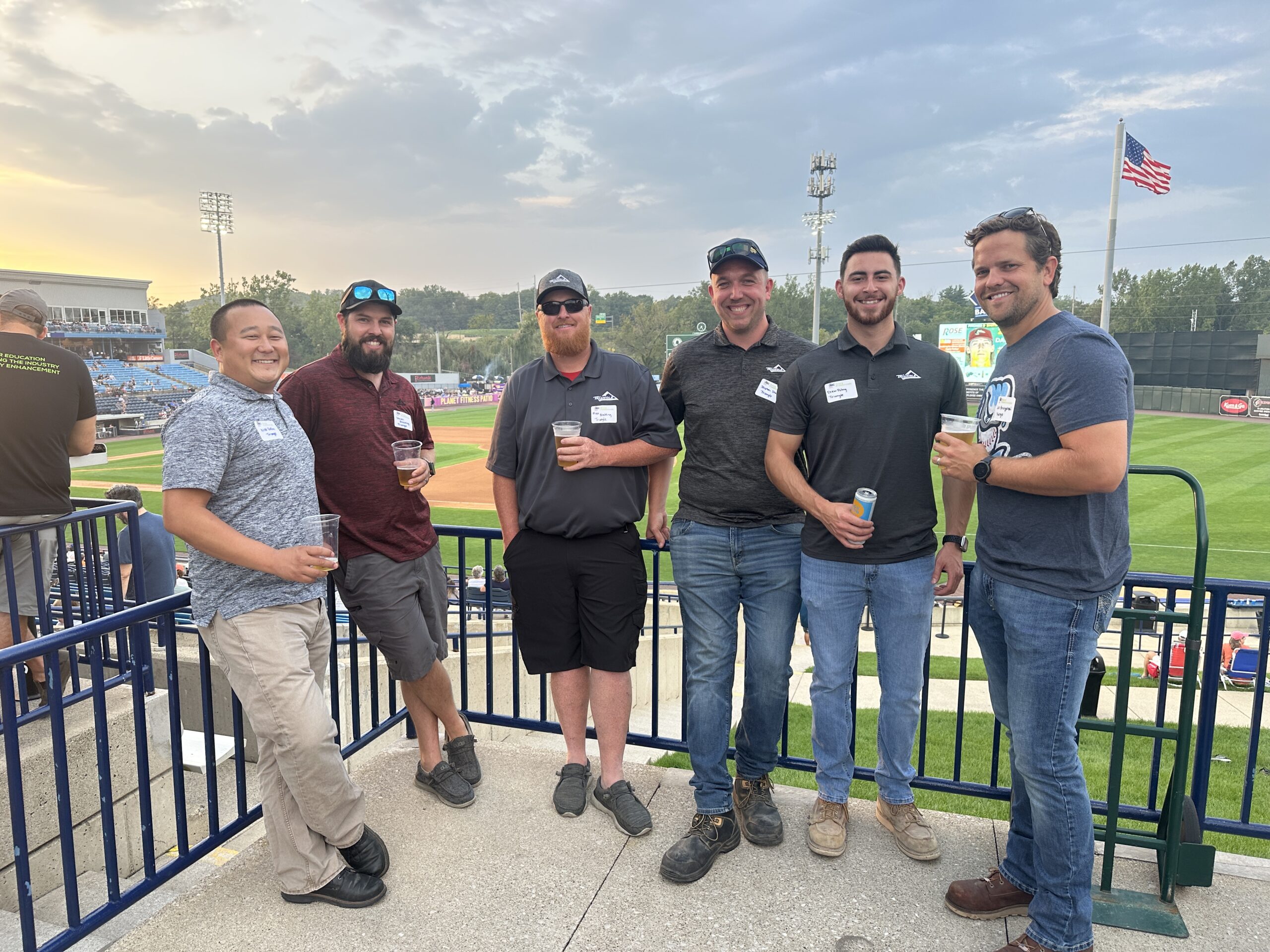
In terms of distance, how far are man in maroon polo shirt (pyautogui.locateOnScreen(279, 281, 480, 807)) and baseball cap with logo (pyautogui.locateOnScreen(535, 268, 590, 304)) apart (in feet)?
2.12

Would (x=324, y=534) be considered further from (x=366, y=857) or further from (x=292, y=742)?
(x=366, y=857)

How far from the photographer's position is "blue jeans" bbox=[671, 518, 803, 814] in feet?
10.4

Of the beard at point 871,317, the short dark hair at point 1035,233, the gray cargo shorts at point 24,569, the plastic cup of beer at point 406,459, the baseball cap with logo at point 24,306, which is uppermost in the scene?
the short dark hair at point 1035,233

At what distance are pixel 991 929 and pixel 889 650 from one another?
988mm

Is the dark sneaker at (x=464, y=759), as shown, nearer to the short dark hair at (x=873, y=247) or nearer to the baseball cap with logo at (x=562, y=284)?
the baseball cap with logo at (x=562, y=284)

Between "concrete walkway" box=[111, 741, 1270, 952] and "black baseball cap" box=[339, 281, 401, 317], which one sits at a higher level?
"black baseball cap" box=[339, 281, 401, 317]

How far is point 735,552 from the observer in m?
3.19

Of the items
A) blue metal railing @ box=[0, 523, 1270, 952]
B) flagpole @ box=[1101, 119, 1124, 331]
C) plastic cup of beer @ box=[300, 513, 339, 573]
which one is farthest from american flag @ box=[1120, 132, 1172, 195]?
plastic cup of beer @ box=[300, 513, 339, 573]

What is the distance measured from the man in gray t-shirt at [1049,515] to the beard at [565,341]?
5.00 feet

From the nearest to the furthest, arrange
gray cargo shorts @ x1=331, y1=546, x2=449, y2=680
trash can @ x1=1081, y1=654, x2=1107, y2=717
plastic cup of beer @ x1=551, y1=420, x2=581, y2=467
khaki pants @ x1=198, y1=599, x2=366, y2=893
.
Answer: khaki pants @ x1=198, y1=599, x2=366, y2=893 → plastic cup of beer @ x1=551, y1=420, x2=581, y2=467 → gray cargo shorts @ x1=331, y1=546, x2=449, y2=680 → trash can @ x1=1081, y1=654, x2=1107, y2=717

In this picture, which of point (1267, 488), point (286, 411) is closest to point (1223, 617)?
point (286, 411)

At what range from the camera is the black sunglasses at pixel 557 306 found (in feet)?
10.9

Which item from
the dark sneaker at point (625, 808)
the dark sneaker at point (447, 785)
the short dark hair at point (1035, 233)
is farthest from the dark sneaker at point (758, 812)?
the short dark hair at point (1035, 233)

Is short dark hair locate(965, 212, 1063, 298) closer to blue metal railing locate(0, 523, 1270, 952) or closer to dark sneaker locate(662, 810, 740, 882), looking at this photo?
blue metal railing locate(0, 523, 1270, 952)
